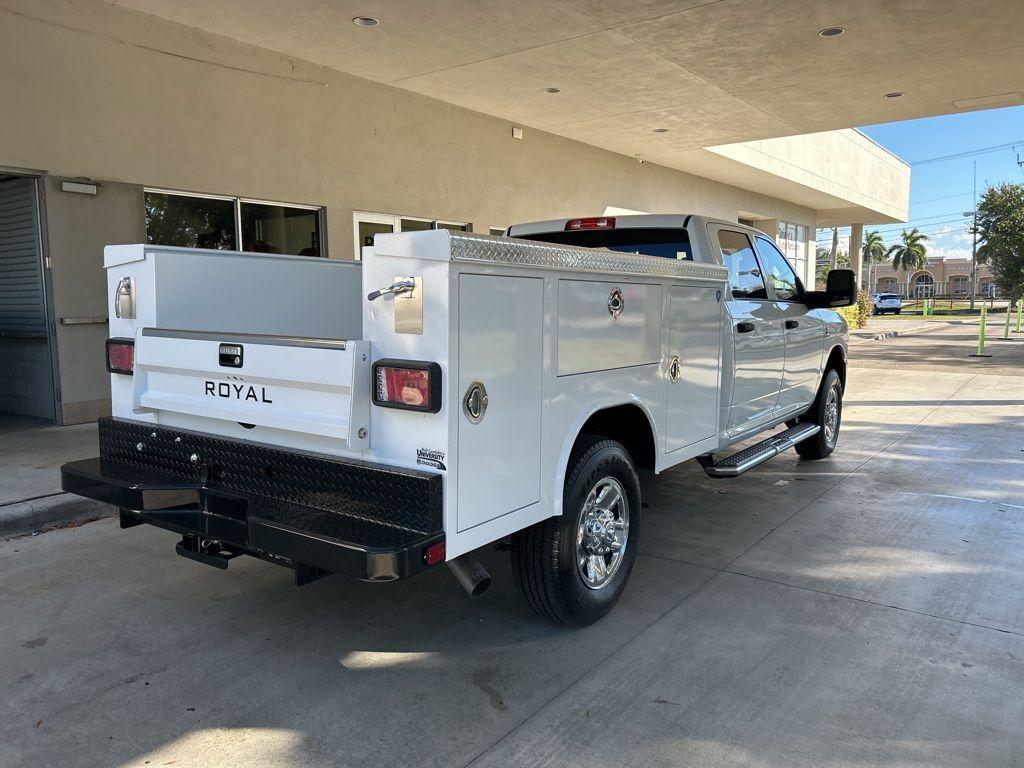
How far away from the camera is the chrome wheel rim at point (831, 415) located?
756 centimetres

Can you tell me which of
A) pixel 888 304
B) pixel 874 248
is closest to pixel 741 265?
pixel 888 304

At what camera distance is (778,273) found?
20.9 feet

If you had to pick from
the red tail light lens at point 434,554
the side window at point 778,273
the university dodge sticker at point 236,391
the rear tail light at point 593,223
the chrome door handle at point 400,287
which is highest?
the rear tail light at point 593,223

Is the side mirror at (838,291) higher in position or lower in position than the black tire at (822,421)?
higher

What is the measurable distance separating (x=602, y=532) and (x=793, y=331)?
10.9 feet

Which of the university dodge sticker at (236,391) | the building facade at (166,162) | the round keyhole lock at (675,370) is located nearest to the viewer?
the university dodge sticker at (236,391)

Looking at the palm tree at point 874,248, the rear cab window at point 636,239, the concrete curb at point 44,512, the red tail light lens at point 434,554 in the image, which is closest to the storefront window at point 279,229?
the concrete curb at point 44,512

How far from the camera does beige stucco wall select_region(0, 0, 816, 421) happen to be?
773 cm

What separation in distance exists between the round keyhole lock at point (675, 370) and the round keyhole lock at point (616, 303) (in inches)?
27.3

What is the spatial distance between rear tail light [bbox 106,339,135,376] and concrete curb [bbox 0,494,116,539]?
216 cm

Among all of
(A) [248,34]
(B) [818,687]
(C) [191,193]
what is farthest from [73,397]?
(B) [818,687]

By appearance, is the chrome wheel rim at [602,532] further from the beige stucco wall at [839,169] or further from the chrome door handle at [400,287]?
the beige stucco wall at [839,169]

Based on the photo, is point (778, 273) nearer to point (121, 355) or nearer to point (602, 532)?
point (602, 532)

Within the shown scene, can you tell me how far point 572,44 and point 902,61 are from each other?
4.72 metres
